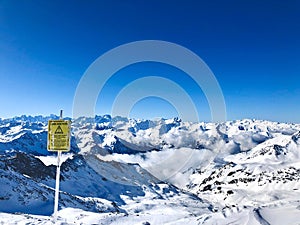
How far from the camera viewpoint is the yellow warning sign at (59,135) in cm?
1731

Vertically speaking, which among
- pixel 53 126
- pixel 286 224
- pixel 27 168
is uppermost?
pixel 27 168

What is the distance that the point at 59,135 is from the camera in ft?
57.0

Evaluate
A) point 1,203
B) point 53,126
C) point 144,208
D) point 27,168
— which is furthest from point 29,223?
point 27,168

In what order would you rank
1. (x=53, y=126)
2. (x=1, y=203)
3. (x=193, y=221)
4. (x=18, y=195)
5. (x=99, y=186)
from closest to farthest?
(x=53, y=126), (x=193, y=221), (x=1, y=203), (x=18, y=195), (x=99, y=186)

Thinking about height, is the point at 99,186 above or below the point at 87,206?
above

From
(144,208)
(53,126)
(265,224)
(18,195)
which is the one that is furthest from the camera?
(144,208)

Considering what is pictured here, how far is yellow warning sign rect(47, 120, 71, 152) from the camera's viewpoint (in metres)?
17.3

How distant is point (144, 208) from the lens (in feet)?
492

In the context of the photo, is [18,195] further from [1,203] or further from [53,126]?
[53,126]

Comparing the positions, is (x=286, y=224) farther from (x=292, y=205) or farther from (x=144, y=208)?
(x=144, y=208)

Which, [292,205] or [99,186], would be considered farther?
[99,186]

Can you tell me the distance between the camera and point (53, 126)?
684 inches

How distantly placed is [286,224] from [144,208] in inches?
5447

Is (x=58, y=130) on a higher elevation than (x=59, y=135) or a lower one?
higher
